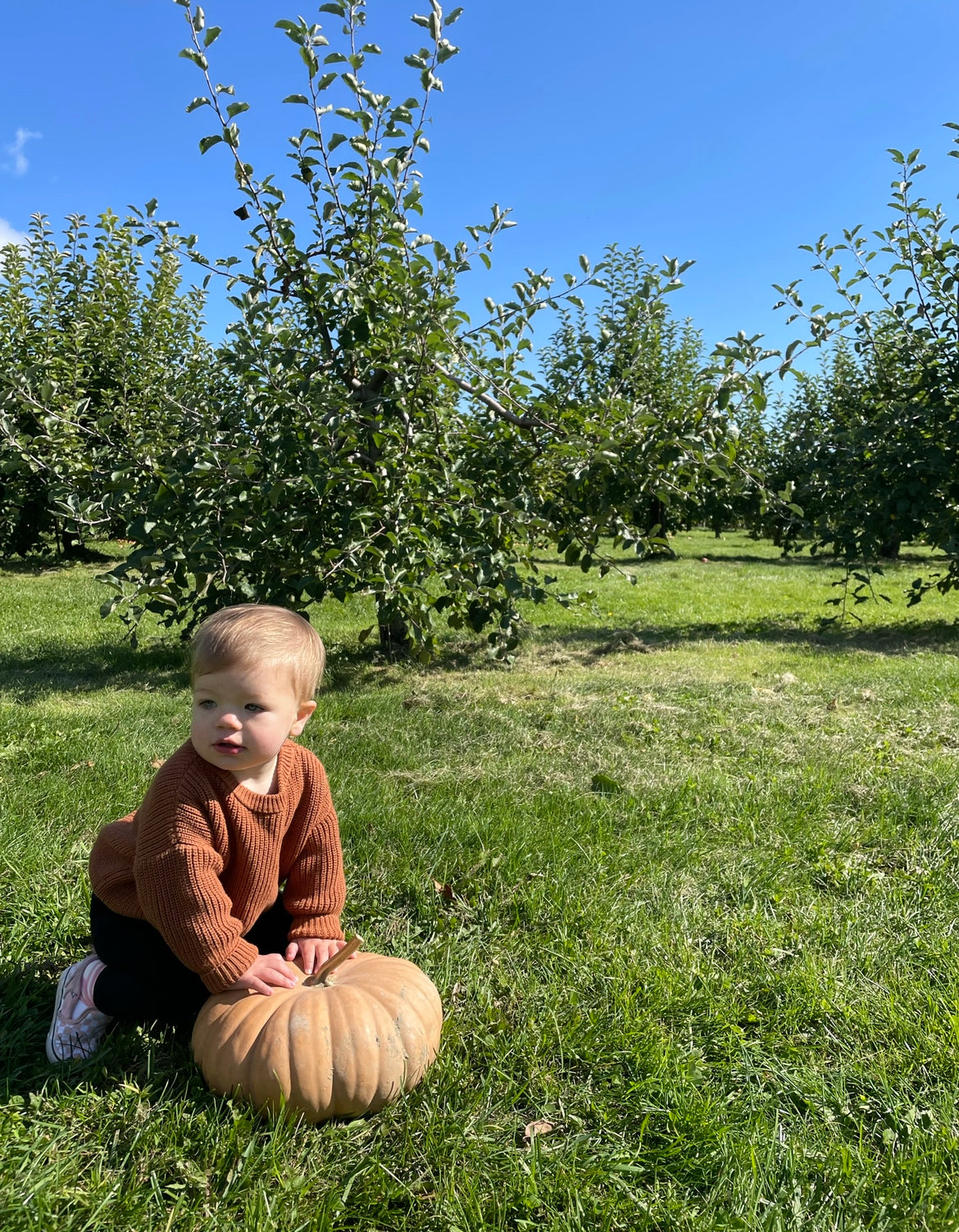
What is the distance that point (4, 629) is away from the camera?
8.02 m

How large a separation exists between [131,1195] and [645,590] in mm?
10918

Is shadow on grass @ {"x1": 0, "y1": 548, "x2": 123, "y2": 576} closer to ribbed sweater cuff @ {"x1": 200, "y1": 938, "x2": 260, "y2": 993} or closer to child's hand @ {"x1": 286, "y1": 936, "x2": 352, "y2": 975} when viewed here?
child's hand @ {"x1": 286, "y1": 936, "x2": 352, "y2": 975}

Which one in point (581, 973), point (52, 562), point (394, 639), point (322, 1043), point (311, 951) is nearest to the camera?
point (322, 1043)

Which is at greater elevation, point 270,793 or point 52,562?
point 270,793

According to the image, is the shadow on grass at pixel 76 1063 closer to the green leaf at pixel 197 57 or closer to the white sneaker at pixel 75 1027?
the white sneaker at pixel 75 1027

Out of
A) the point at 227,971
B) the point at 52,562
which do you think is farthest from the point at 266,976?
the point at 52,562

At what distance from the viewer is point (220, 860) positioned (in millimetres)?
2072

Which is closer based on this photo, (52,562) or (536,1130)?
(536,1130)

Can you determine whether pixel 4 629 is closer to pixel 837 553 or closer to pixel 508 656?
pixel 508 656

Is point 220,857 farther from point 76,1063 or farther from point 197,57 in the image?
point 197,57

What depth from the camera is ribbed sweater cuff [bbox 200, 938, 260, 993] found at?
2004 millimetres

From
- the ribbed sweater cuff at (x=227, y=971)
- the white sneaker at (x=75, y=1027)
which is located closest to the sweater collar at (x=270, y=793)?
the ribbed sweater cuff at (x=227, y=971)

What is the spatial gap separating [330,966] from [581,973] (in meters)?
0.76

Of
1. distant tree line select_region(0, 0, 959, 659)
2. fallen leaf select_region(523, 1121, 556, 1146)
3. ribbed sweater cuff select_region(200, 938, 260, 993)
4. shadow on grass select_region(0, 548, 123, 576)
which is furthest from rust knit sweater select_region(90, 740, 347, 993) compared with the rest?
shadow on grass select_region(0, 548, 123, 576)
